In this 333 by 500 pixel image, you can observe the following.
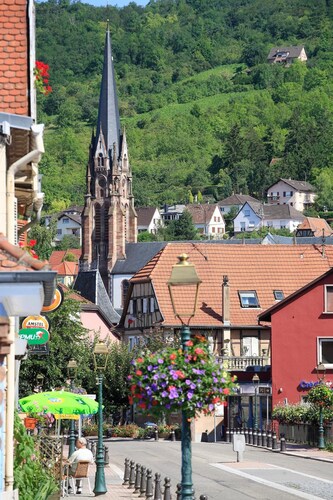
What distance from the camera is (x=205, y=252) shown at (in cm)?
7769

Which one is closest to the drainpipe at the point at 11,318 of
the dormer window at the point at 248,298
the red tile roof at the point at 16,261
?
the red tile roof at the point at 16,261

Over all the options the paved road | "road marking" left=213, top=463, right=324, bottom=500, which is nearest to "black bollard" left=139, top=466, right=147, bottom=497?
the paved road

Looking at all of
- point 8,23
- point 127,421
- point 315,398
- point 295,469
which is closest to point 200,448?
point 315,398

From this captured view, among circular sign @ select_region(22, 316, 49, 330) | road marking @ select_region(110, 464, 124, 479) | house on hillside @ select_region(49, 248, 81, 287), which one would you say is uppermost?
house on hillside @ select_region(49, 248, 81, 287)

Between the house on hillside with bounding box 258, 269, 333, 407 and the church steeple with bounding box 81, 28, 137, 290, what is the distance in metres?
98.2

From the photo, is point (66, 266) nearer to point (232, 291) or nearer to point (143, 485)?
point (232, 291)

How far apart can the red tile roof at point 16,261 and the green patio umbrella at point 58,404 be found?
20.1m

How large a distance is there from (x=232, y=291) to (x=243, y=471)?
36451mm

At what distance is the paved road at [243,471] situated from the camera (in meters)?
29.9

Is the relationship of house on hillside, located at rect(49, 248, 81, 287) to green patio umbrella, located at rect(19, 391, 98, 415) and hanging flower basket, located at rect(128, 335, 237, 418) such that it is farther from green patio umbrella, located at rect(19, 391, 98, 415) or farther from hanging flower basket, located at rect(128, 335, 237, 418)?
hanging flower basket, located at rect(128, 335, 237, 418)

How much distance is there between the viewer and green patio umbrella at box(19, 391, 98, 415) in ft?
103

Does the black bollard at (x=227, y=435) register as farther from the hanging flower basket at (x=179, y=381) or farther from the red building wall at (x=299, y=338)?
the hanging flower basket at (x=179, y=381)

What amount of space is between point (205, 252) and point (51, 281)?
66.5 m

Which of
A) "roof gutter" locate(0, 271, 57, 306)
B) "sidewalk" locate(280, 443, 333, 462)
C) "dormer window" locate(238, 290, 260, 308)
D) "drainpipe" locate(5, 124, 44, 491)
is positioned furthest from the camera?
"dormer window" locate(238, 290, 260, 308)
